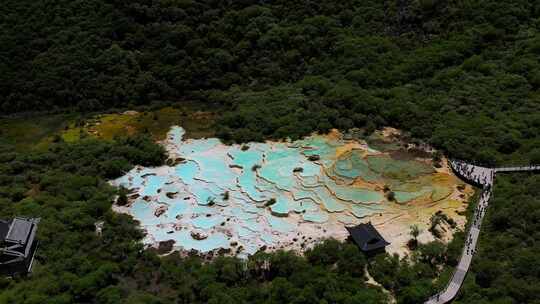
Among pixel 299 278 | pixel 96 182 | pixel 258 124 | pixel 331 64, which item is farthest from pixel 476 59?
pixel 96 182

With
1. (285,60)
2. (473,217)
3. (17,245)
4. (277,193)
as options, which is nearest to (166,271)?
→ (17,245)

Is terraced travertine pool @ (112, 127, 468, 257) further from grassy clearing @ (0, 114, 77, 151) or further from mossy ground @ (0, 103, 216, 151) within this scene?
grassy clearing @ (0, 114, 77, 151)

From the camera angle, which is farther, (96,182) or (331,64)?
(331,64)

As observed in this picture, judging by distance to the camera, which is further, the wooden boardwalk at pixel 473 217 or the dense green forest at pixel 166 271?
the wooden boardwalk at pixel 473 217

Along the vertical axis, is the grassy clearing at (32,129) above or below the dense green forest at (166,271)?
below

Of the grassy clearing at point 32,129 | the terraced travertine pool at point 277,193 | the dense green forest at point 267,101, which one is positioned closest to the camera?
the dense green forest at point 267,101

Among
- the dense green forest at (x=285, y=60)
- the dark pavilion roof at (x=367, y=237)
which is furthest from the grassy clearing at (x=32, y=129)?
the dark pavilion roof at (x=367, y=237)

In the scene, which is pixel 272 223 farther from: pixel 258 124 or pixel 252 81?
pixel 252 81

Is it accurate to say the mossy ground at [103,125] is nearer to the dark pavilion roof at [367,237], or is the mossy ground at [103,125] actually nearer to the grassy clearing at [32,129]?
the grassy clearing at [32,129]
